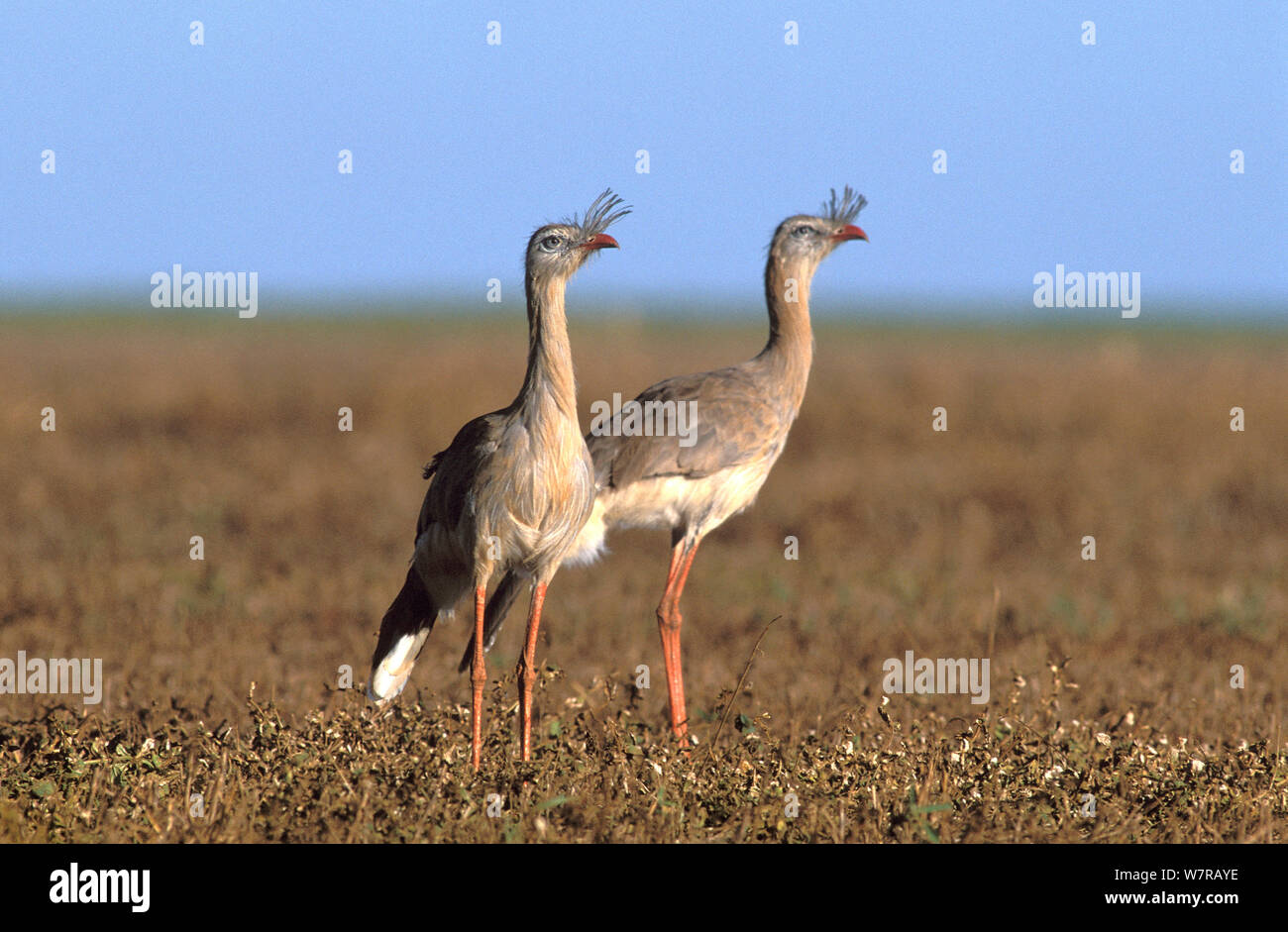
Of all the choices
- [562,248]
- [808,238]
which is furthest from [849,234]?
[562,248]

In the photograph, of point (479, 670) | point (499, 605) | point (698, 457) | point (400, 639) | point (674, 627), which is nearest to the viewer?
point (479, 670)

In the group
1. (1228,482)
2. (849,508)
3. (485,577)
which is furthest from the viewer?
(1228,482)

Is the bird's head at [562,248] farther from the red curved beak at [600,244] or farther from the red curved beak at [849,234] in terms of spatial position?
the red curved beak at [849,234]

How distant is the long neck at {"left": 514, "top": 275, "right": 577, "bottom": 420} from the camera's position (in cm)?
441

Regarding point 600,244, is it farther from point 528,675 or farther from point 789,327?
point 789,327

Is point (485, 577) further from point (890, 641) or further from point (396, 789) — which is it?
point (890, 641)

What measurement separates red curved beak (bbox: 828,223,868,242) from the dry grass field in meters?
1.81

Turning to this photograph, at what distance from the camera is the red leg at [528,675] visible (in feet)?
14.3

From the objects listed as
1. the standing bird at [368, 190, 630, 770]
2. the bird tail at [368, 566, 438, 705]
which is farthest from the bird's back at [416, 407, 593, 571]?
the bird tail at [368, 566, 438, 705]

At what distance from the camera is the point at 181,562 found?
8445 millimetres

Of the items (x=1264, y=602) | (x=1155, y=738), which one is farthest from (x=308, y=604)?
(x=1264, y=602)

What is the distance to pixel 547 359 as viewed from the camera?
4.41m

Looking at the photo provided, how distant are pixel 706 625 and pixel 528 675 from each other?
2.83 meters
